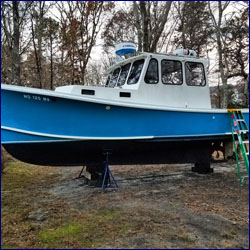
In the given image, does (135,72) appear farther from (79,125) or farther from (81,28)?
(81,28)

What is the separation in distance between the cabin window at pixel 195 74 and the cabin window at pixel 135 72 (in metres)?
1.08

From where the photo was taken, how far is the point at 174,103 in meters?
5.43

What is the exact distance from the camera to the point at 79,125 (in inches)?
180

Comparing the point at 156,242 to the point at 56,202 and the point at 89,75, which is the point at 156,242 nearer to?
the point at 56,202

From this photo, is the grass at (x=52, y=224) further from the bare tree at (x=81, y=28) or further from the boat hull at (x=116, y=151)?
the bare tree at (x=81, y=28)

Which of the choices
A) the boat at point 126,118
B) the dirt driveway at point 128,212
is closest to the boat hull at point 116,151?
the boat at point 126,118

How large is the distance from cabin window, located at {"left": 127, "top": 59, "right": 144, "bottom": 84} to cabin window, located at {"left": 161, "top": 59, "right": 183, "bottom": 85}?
18.4 inches

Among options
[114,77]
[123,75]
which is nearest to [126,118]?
[123,75]

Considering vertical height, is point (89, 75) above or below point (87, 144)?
above

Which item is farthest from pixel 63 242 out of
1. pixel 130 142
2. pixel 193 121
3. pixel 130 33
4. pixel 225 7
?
pixel 130 33

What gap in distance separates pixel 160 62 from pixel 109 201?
299 cm

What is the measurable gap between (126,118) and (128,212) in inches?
66.7

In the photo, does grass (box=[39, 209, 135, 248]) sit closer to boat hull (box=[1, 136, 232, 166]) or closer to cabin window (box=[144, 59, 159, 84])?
boat hull (box=[1, 136, 232, 166])

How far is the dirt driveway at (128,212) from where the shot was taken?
118 inches
